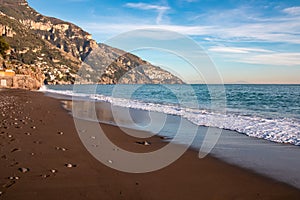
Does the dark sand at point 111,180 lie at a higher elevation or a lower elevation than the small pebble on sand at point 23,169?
lower

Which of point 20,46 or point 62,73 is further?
point 62,73

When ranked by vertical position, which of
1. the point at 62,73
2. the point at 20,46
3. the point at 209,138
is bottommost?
the point at 209,138

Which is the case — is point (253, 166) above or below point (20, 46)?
below

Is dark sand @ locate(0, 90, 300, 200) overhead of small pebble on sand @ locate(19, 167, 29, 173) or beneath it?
beneath

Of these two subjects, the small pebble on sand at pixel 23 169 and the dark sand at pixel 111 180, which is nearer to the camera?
the dark sand at pixel 111 180

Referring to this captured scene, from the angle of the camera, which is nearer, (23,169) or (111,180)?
(111,180)

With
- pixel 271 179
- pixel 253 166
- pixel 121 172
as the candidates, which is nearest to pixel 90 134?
pixel 121 172

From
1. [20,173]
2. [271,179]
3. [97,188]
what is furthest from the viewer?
[271,179]

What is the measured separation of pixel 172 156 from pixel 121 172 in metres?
2.05

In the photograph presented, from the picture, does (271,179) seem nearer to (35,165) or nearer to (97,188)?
(97,188)

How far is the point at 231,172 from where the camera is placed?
5805 millimetres

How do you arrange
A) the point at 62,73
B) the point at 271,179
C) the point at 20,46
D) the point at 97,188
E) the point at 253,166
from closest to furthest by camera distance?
the point at 97,188
the point at 271,179
the point at 253,166
the point at 20,46
the point at 62,73

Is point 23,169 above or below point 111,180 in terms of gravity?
above

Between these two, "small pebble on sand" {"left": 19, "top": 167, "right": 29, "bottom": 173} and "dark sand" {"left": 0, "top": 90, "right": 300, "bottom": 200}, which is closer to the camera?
"dark sand" {"left": 0, "top": 90, "right": 300, "bottom": 200}
